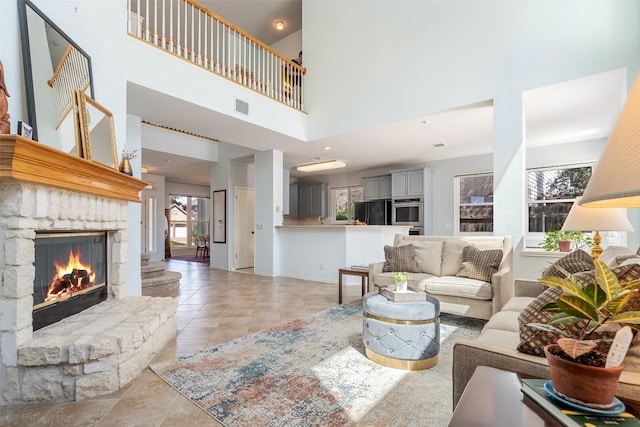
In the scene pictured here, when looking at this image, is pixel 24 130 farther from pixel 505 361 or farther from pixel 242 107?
pixel 242 107

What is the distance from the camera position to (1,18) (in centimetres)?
202

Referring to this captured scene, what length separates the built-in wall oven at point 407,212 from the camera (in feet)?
23.6

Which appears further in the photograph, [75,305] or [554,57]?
[554,57]

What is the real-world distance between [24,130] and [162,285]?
404cm

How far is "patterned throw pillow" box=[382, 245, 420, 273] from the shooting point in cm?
405

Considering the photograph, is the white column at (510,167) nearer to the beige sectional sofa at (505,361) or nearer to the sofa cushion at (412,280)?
the sofa cushion at (412,280)

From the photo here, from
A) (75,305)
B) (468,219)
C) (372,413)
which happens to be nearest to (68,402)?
(75,305)

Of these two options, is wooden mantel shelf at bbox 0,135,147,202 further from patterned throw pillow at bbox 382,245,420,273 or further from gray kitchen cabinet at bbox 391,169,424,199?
gray kitchen cabinet at bbox 391,169,424,199

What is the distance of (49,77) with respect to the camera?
93.7 inches

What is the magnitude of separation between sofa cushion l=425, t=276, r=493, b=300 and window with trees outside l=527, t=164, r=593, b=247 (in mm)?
3493

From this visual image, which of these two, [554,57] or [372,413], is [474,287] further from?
[554,57]

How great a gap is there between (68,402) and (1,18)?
242 cm

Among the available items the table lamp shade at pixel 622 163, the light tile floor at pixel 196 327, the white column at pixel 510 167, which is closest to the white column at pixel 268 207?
the light tile floor at pixel 196 327

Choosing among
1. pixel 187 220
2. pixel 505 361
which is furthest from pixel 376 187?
pixel 187 220
